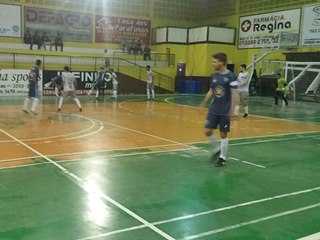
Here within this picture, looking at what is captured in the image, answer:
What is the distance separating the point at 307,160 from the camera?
8648 mm

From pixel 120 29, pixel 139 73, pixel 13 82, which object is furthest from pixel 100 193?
pixel 120 29

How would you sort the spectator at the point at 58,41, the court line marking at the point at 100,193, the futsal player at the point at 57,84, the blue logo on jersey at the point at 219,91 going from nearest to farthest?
the court line marking at the point at 100,193 → the blue logo on jersey at the point at 219,91 → the futsal player at the point at 57,84 → the spectator at the point at 58,41

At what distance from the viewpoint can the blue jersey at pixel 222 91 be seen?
756 centimetres

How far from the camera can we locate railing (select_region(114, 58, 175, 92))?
1282 inches

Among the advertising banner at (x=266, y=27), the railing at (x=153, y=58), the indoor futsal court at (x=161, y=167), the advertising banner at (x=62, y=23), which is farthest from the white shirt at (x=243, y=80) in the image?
the advertising banner at (x=62, y=23)

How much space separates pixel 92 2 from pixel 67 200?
3116 cm

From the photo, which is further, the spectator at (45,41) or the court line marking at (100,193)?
the spectator at (45,41)

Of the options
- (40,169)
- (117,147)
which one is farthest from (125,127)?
(40,169)

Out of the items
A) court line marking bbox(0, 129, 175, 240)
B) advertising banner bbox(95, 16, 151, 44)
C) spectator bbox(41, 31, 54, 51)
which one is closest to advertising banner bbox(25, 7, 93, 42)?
spectator bbox(41, 31, 54, 51)

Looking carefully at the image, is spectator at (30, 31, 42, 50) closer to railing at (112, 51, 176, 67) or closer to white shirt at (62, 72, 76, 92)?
railing at (112, 51, 176, 67)

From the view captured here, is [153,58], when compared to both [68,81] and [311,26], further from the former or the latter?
[68,81]

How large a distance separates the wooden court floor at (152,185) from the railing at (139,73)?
2076 centimetres

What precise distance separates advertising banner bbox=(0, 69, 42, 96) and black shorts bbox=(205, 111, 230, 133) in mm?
20108

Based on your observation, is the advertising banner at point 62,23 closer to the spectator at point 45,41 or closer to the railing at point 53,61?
the spectator at point 45,41
